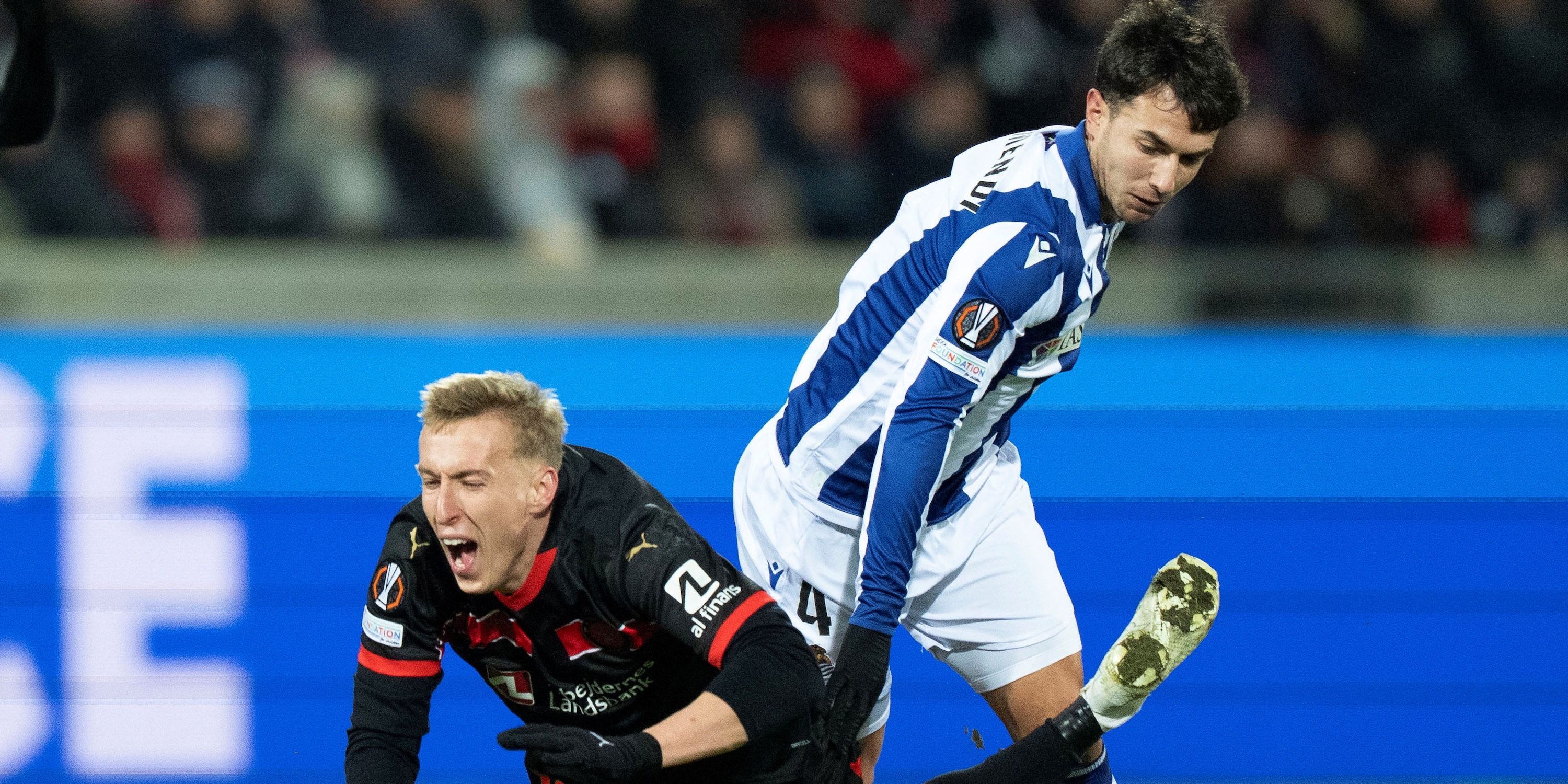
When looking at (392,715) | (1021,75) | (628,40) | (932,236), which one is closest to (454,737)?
(392,715)

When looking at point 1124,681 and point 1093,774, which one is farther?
point 1093,774

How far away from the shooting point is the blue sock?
11.0 ft

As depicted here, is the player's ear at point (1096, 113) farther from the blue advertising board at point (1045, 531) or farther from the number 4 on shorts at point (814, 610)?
the blue advertising board at point (1045, 531)

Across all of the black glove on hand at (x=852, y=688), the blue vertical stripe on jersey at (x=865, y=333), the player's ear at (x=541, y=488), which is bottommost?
the black glove on hand at (x=852, y=688)

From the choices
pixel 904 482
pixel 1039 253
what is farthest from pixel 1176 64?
pixel 904 482

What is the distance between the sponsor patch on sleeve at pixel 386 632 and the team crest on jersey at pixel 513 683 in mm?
215

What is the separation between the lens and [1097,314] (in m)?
5.48

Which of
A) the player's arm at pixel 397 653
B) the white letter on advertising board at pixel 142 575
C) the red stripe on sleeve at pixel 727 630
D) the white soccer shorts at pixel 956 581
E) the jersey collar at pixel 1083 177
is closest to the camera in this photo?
the red stripe on sleeve at pixel 727 630

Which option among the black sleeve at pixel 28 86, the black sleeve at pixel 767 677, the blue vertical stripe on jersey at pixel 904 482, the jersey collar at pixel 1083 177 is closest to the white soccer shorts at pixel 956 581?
the blue vertical stripe on jersey at pixel 904 482

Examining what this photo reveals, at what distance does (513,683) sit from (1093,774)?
120cm

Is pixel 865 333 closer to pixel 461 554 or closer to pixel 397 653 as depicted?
pixel 461 554

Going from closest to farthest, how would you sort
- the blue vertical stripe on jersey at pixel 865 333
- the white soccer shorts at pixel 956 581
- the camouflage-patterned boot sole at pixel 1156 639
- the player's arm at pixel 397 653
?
the player's arm at pixel 397 653
the blue vertical stripe on jersey at pixel 865 333
the camouflage-patterned boot sole at pixel 1156 639
the white soccer shorts at pixel 956 581

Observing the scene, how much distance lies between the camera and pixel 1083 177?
2920mm

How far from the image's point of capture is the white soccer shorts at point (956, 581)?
130 inches
